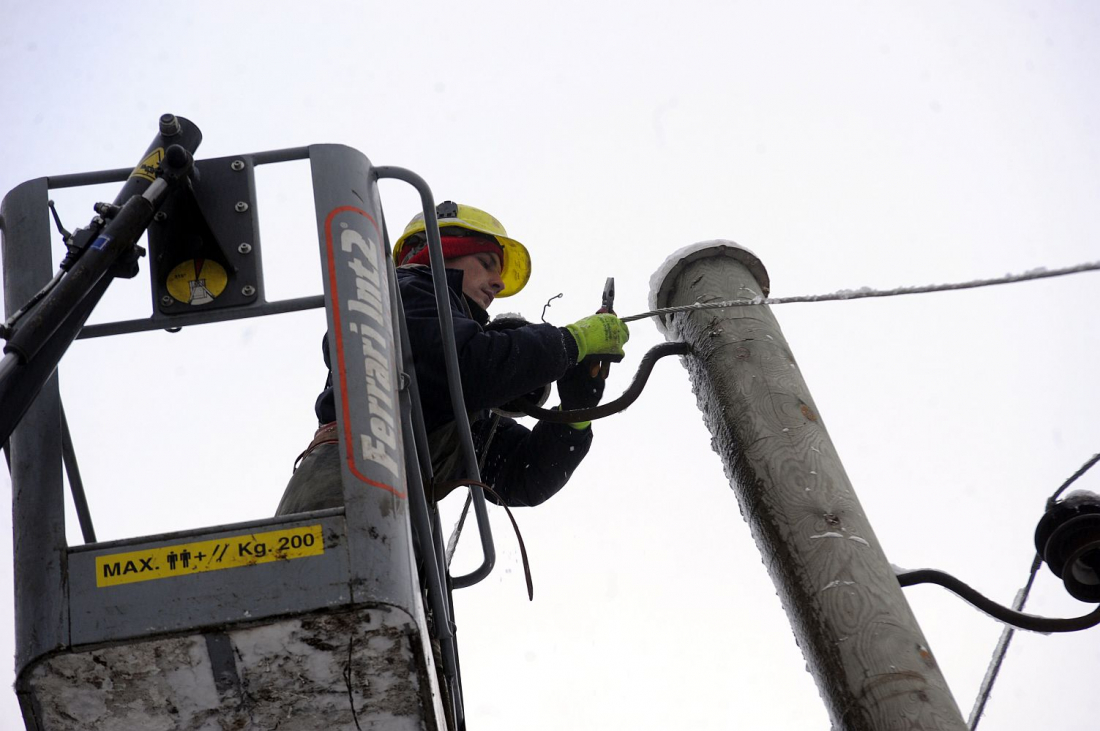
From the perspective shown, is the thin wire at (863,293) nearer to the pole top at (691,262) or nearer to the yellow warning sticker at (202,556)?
the pole top at (691,262)

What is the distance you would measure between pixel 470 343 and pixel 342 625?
4.65 feet

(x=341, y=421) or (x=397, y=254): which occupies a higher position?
(x=397, y=254)

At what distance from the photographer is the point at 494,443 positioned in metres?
4.82

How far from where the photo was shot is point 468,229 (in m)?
4.75

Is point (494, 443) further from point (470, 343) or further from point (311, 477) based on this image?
point (311, 477)

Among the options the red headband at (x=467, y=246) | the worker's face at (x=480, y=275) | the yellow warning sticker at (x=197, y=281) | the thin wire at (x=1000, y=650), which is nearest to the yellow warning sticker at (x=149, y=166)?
the yellow warning sticker at (x=197, y=281)

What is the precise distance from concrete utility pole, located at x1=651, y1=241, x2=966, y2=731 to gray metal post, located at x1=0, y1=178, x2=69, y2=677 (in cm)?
177

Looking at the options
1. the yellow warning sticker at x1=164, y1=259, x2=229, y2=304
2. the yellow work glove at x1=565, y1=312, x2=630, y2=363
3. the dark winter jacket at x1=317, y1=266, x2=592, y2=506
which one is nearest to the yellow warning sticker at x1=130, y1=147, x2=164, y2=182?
the yellow warning sticker at x1=164, y1=259, x2=229, y2=304

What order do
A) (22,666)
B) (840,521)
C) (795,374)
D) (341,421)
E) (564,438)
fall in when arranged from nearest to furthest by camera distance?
(22,666)
(341,421)
(840,521)
(795,374)
(564,438)

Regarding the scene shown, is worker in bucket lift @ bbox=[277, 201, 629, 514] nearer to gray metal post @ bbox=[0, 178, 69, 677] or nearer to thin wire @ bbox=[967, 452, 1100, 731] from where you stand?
gray metal post @ bbox=[0, 178, 69, 677]

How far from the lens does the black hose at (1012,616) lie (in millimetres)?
3406

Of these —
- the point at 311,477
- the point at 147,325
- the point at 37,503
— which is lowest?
the point at 37,503

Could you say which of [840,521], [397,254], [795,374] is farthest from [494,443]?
[840,521]

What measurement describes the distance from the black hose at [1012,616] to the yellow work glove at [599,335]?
135cm
